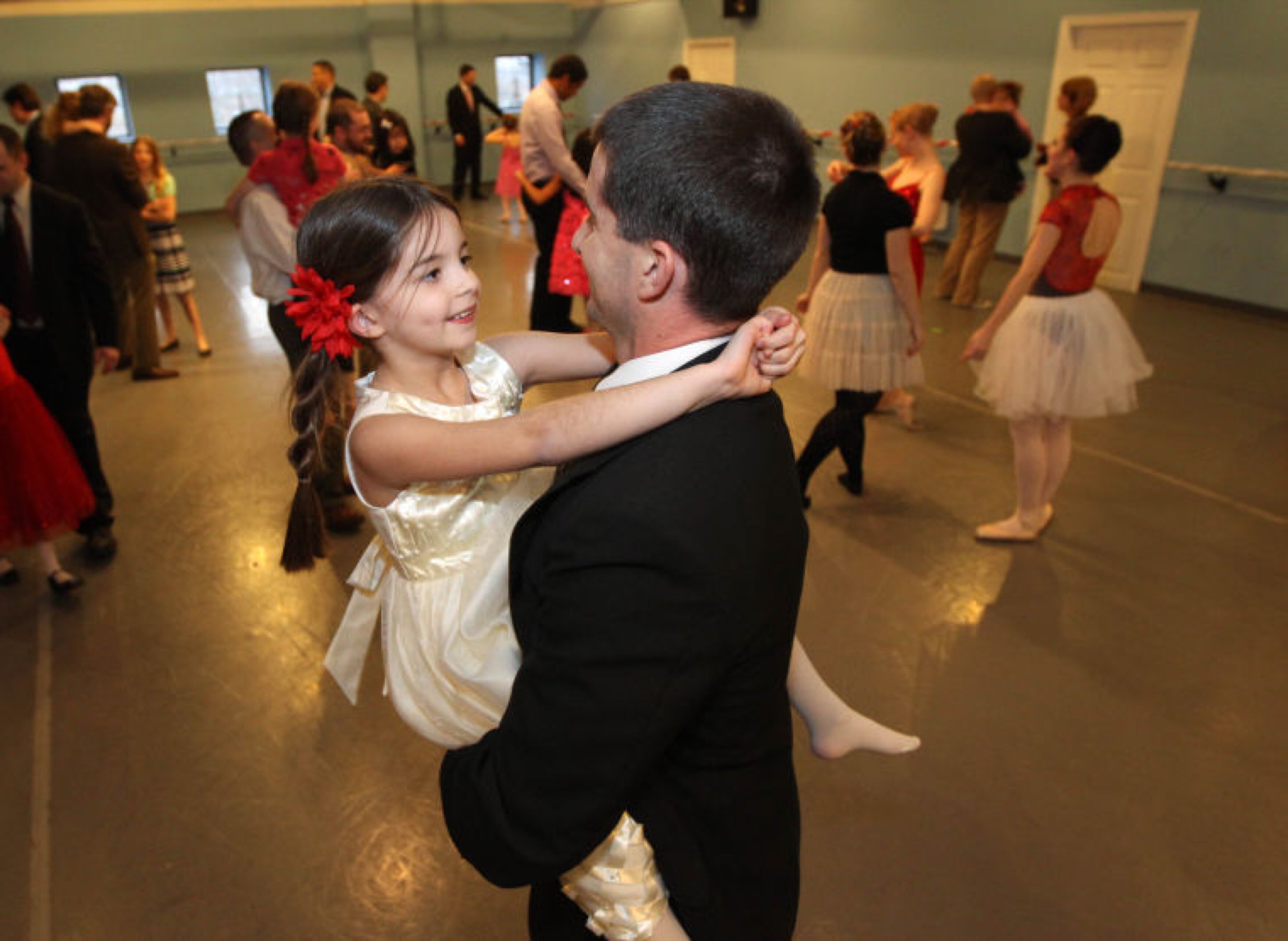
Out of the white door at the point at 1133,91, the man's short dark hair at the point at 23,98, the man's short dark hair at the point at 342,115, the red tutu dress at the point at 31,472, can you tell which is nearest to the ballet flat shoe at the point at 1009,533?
the man's short dark hair at the point at 342,115

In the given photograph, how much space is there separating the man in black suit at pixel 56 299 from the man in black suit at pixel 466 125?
9.23 metres

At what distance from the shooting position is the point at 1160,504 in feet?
12.5

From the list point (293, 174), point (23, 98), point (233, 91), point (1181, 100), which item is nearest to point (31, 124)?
point (23, 98)

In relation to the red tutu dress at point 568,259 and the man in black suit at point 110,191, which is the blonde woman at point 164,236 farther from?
the red tutu dress at point 568,259

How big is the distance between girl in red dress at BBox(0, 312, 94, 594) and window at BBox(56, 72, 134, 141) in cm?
987

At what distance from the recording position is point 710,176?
33.8 inches

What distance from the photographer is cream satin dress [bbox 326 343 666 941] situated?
1069 millimetres

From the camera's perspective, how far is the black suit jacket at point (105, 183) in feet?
15.0

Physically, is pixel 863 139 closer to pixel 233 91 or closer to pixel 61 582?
pixel 61 582

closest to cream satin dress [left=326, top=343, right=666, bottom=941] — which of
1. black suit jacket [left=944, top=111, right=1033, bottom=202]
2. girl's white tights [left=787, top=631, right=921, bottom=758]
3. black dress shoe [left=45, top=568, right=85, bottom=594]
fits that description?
girl's white tights [left=787, top=631, right=921, bottom=758]

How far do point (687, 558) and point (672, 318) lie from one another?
1.01 feet

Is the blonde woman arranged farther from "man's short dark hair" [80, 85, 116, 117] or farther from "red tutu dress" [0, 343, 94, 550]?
"red tutu dress" [0, 343, 94, 550]

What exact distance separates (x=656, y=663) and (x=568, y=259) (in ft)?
13.3

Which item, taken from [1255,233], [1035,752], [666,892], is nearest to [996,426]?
[1035,752]
